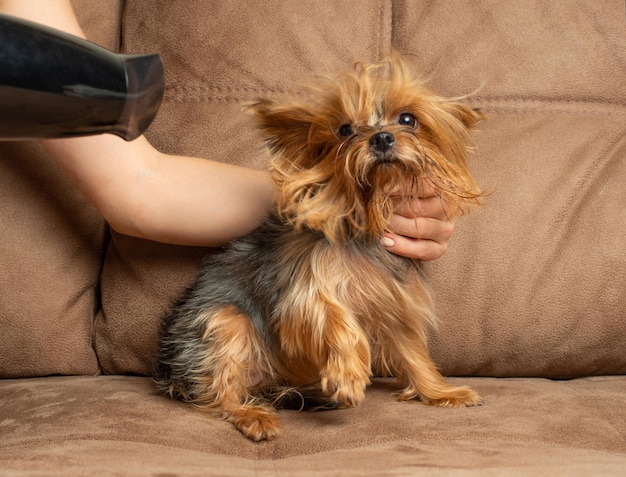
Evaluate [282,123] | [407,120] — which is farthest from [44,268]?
[407,120]

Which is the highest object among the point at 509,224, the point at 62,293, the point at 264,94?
the point at 264,94

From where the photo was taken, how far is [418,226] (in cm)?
162

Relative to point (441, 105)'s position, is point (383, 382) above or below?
below

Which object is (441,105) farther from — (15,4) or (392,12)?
(15,4)

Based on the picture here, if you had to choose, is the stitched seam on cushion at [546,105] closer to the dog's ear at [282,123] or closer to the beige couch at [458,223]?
the beige couch at [458,223]

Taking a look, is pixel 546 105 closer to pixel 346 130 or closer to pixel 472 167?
pixel 472 167

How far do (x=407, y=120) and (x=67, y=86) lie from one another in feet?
3.20

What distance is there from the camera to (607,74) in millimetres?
2010

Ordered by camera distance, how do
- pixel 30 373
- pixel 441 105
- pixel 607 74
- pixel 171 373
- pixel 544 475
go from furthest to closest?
pixel 607 74 → pixel 30 373 → pixel 171 373 → pixel 441 105 → pixel 544 475

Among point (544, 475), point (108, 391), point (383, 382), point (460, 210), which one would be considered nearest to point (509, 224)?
point (460, 210)

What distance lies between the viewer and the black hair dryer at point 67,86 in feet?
2.13

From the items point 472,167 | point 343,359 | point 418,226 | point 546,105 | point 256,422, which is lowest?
point 256,422

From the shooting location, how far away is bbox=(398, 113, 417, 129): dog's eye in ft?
5.13

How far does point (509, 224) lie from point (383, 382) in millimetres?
460
